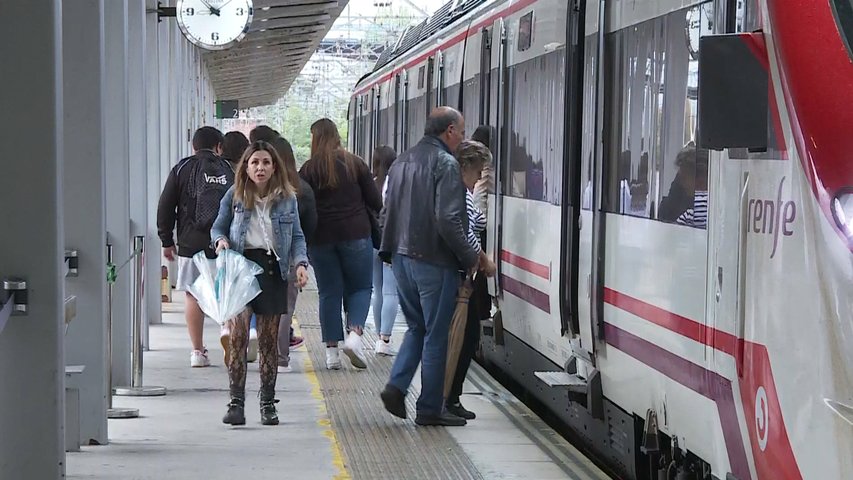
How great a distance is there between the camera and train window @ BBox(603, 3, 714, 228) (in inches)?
249

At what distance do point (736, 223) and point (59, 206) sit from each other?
2838mm

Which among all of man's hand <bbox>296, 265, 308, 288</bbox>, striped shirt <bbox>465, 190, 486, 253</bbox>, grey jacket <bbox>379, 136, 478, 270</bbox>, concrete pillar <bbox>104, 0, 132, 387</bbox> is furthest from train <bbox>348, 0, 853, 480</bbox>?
concrete pillar <bbox>104, 0, 132, 387</bbox>

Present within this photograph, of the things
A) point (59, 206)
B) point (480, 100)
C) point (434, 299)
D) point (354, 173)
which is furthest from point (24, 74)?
point (480, 100)

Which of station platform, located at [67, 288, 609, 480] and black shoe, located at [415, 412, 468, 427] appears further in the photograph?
black shoe, located at [415, 412, 468, 427]

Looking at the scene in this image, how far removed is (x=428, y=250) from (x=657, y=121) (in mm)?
2319

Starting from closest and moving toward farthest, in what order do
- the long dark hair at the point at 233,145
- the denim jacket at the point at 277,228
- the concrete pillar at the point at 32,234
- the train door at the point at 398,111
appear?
1. the concrete pillar at the point at 32,234
2. the denim jacket at the point at 277,228
3. the long dark hair at the point at 233,145
4. the train door at the point at 398,111

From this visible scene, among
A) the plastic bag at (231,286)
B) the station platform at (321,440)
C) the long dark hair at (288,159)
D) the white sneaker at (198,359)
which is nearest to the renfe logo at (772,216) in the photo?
the station platform at (321,440)

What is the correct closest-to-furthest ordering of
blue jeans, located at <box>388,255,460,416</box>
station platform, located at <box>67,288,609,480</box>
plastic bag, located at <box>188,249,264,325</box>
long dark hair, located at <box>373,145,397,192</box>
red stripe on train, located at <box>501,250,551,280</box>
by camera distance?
station platform, located at <box>67,288,609,480</box>
plastic bag, located at <box>188,249,264,325</box>
blue jeans, located at <box>388,255,460,416</box>
red stripe on train, located at <box>501,250,551,280</box>
long dark hair, located at <box>373,145,397,192</box>

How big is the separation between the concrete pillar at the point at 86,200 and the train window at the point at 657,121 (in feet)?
9.30

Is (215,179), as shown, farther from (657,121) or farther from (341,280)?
(657,121)

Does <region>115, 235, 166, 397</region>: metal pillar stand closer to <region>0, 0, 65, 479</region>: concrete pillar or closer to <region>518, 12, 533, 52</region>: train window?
<region>518, 12, 533, 52</region>: train window

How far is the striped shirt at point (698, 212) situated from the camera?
6047 mm

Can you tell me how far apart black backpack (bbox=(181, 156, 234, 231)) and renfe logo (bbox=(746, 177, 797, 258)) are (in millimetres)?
6380

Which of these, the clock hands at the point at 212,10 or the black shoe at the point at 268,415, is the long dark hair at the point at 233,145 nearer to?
the black shoe at the point at 268,415
